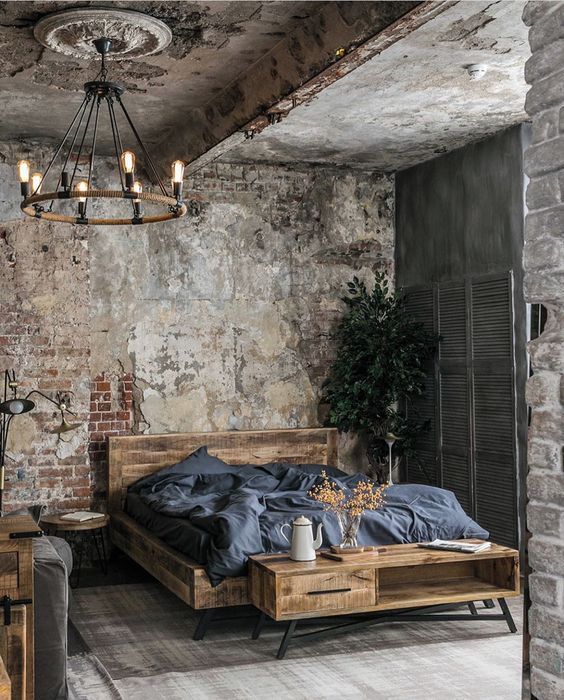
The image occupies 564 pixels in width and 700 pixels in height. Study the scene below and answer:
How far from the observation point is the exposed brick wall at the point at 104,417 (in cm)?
695

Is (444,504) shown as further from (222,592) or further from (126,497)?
(126,497)

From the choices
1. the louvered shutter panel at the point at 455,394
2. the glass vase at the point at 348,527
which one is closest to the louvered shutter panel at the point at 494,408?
the louvered shutter panel at the point at 455,394

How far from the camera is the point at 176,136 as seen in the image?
6.37m

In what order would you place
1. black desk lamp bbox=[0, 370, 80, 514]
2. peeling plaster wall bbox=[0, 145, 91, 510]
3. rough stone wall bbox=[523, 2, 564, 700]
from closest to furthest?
rough stone wall bbox=[523, 2, 564, 700] < black desk lamp bbox=[0, 370, 80, 514] < peeling plaster wall bbox=[0, 145, 91, 510]

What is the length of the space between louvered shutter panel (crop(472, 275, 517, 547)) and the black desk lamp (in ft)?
9.93

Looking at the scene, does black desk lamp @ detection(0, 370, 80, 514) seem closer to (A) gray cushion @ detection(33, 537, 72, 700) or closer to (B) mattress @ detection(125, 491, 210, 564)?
(B) mattress @ detection(125, 491, 210, 564)

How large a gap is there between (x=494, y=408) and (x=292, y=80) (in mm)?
3060

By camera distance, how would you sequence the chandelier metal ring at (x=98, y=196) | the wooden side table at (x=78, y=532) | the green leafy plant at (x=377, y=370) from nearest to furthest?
the chandelier metal ring at (x=98, y=196) < the wooden side table at (x=78, y=532) < the green leafy plant at (x=377, y=370)

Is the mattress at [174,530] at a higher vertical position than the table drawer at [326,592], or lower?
higher

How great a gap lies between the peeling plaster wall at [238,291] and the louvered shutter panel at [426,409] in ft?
1.85

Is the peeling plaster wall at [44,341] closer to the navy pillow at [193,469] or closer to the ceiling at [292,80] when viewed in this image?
the navy pillow at [193,469]

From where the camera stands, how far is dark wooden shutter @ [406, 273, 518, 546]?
20.8ft

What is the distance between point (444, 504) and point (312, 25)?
10.5ft

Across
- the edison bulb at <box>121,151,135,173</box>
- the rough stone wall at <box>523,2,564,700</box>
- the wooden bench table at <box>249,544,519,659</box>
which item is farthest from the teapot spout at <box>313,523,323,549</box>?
the rough stone wall at <box>523,2,564,700</box>
